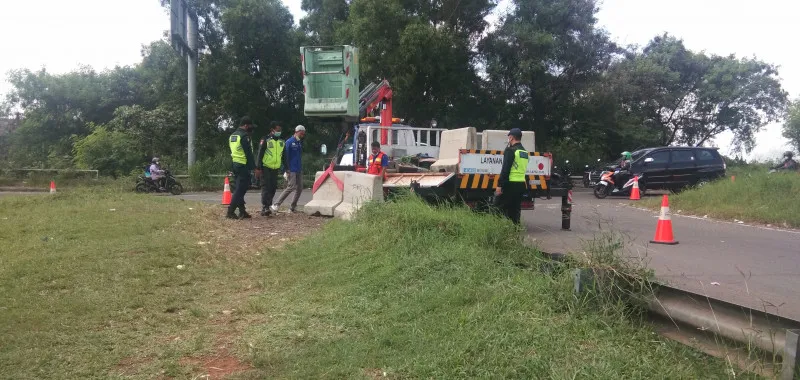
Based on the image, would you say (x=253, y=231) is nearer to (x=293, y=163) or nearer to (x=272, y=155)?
(x=272, y=155)

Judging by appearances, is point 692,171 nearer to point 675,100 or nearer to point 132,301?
point 675,100

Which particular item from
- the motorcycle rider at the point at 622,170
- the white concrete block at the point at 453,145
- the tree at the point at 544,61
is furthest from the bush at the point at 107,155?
the white concrete block at the point at 453,145

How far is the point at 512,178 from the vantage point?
747 cm

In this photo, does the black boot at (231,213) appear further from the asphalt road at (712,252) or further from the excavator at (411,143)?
the excavator at (411,143)

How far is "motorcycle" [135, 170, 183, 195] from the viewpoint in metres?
20.9

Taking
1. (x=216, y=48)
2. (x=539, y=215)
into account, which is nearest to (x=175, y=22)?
(x=216, y=48)

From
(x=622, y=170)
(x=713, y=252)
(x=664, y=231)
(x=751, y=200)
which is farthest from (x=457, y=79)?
(x=713, y=252)

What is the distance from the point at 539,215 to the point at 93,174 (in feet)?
64.2

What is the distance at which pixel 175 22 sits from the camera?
70.2 ft

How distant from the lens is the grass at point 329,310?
353cm

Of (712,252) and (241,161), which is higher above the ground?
(241,161)

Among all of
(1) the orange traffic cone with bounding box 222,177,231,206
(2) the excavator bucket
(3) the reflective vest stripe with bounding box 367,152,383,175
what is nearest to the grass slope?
(3) the reflective vest stripe with bounding box 367,152,383,175

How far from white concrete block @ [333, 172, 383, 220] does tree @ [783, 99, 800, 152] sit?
4106 cm

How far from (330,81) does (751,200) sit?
385 inches
